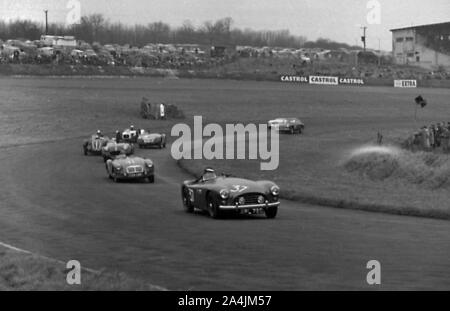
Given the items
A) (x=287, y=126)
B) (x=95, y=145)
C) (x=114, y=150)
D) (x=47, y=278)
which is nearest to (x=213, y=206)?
(x=47, y=278)

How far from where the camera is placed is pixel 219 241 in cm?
1833

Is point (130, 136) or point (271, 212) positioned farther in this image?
point (130, 136)

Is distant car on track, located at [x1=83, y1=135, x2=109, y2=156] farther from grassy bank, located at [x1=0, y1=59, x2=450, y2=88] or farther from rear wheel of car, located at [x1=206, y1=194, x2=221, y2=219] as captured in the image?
grassy bank, located at [x1=0, y1=59, x2=450, y2=88]

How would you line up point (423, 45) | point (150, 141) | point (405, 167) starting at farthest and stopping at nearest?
point (423, 45) → point (150, 141) → point (405, 167)

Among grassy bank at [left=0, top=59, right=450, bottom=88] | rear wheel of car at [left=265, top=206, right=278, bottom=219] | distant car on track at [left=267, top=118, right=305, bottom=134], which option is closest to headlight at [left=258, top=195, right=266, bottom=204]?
rear wheel of car at [left=265, top=206, right=278, bottom=219]

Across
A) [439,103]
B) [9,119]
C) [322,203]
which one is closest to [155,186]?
[322,203]

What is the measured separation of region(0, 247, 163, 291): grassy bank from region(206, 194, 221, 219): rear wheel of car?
314 inches

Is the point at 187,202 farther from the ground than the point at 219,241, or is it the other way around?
the point at 219,241

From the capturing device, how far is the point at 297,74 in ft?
416

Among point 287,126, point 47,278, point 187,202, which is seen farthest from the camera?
point 287,126

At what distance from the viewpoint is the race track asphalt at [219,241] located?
1385 cm

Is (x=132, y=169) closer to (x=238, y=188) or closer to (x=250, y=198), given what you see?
(x=250, y=198)

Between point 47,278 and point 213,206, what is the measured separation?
984 centimetres

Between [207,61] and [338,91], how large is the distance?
2848cm
